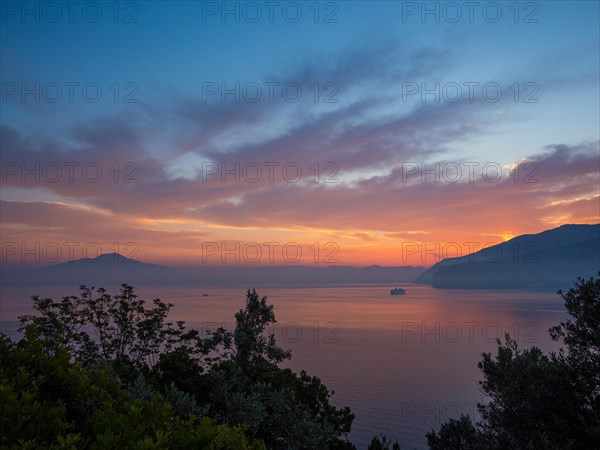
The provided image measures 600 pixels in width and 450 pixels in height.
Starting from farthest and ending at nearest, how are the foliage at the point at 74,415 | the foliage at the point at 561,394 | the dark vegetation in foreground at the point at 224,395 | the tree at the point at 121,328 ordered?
the tree at the point at 121,328, the foliage at the point at 561,394, the dark vegetation in foreground at the point at 224,395, the foliage at the point at 74,415

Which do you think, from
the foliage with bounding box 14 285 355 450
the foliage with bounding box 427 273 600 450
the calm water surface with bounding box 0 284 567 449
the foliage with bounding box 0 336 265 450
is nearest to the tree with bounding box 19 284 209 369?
the foliage with bounding box 14 285 355 450

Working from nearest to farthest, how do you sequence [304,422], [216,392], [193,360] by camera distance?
[304,422] → [216,392] → [193,360]

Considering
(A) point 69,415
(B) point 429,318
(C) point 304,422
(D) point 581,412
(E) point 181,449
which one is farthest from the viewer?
(B) point 429,318

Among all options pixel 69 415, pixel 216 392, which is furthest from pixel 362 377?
pixel 69 415

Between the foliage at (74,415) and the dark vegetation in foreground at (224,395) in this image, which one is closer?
the foliage at (74,415)

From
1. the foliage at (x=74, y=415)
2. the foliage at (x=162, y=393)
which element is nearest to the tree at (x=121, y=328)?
the foliage at (x=162, y=393)

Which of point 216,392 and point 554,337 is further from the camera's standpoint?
point 216,392

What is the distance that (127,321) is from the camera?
33.5 m

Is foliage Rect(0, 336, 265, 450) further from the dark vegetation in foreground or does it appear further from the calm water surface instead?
the calm water surface

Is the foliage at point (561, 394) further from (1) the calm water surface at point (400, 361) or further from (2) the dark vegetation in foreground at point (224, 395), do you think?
(1) the calm water surface at point (400, 361)

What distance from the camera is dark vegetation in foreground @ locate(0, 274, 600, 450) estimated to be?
232 inches

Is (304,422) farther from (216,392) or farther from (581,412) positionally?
(581,412)

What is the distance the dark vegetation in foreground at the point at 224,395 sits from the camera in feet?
19.3

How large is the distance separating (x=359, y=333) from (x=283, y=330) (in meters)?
26.2
